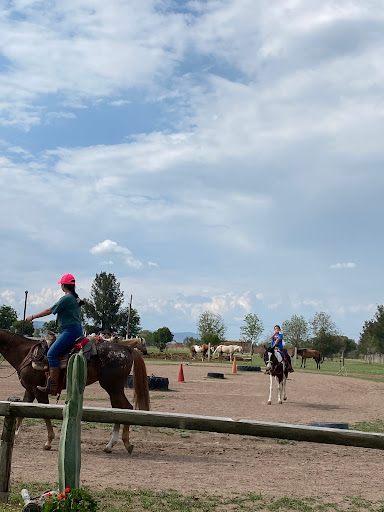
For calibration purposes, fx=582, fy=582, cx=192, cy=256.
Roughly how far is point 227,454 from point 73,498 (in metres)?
5.25

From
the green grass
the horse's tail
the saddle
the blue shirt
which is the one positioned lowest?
the green grass

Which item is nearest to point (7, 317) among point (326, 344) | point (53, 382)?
point (326, 344)

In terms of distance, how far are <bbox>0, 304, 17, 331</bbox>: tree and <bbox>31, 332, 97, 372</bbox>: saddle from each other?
65049 mm

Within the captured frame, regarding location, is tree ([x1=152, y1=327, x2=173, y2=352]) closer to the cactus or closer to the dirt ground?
the dirt ground

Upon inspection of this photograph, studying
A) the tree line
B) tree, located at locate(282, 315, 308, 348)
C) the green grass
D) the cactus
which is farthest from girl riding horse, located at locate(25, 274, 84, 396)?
tree, located at locate(282, 315, 308, 348)

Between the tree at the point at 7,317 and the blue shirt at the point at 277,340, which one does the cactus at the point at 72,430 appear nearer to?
the blue shirt at the point at 277,340

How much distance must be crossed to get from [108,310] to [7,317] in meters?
20.4

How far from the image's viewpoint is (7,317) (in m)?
75.7

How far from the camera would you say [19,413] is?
644cm

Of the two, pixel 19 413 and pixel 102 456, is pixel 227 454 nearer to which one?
pixel 102 456

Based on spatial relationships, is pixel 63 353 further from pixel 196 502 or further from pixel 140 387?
pixel 196 502

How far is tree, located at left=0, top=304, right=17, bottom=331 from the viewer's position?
73.8 meters

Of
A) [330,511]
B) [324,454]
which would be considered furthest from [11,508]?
[324,454]

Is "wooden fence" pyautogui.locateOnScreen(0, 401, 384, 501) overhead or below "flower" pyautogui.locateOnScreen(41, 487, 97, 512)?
overhead
